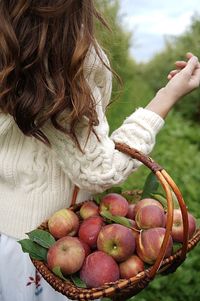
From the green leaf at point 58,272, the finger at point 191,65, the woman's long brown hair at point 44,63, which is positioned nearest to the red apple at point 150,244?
the green leaf at point 58,272

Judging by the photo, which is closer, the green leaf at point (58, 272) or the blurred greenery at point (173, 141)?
the green leaf at point (58, 272)

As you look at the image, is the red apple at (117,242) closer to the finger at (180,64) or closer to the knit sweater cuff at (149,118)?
the knit sweater cuff at (149,118)

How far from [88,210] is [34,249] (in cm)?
20

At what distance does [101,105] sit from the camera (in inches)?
65.2

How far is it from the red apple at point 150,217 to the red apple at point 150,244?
0.10 feet

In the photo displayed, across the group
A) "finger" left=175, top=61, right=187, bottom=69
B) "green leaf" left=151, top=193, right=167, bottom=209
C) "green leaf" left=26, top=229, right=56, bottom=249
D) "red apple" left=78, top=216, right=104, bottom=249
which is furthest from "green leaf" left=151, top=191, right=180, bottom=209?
"finger" left=175, top=61, right=187, bottom=69

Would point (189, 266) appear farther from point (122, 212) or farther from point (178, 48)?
point (178, 48)

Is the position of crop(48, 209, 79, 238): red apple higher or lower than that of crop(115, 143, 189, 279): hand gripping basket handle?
lower

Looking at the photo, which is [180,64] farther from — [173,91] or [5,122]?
[5,122]

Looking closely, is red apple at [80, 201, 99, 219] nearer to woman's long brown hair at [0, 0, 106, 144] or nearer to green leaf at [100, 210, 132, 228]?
green leaf at [100, 210, 132, 228]

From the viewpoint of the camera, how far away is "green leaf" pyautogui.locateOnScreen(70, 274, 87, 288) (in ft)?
4.70

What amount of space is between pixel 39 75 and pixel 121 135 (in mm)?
330

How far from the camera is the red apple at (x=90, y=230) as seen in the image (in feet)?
5.01

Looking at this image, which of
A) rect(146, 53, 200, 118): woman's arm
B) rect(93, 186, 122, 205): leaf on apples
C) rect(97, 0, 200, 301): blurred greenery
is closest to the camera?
rect(93, 186, 122, 205): leaf on apples
